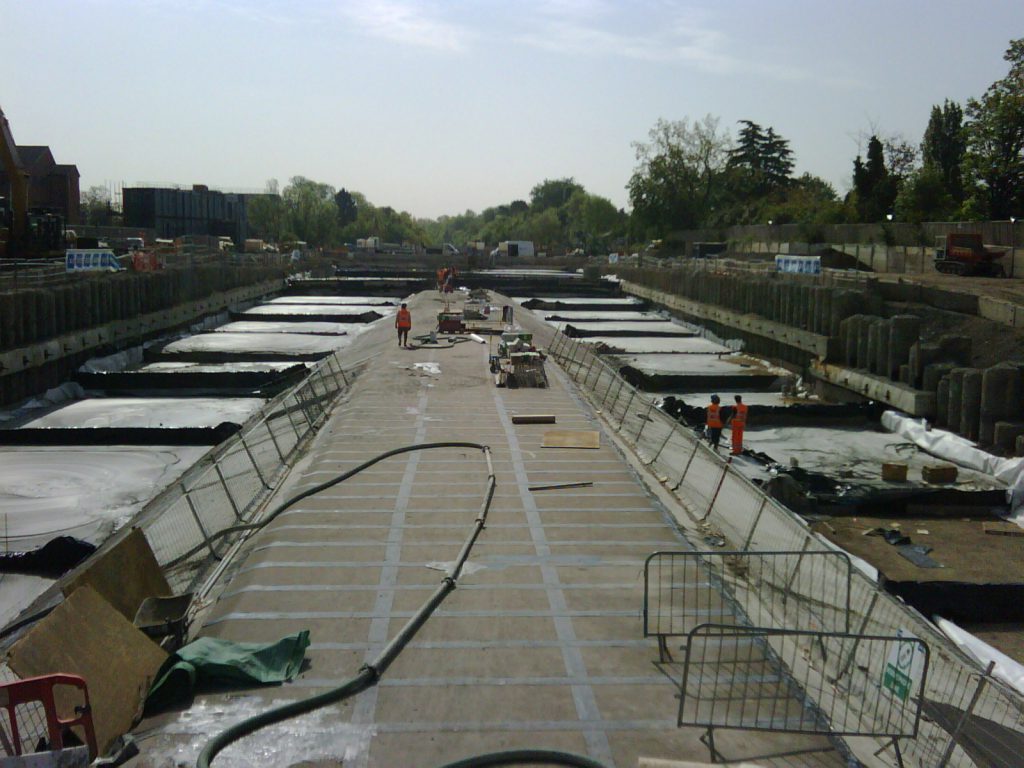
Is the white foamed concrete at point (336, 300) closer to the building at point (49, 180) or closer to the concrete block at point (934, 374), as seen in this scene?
the building at point (49, 180)

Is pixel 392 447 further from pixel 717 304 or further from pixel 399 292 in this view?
pixel 399 292

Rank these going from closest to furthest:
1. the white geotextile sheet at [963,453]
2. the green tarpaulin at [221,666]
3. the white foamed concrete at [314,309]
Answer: the green tarpaulin at [221,666], the white geotextile sheet at [963,453], the white foamed concrete at [314,309]

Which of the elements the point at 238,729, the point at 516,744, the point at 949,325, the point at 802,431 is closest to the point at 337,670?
the point at 238,729

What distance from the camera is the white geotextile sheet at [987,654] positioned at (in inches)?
488

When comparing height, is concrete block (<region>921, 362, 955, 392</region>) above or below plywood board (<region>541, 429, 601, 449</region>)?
above

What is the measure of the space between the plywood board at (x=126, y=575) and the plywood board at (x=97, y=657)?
4.05 ft

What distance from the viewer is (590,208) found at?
185 m

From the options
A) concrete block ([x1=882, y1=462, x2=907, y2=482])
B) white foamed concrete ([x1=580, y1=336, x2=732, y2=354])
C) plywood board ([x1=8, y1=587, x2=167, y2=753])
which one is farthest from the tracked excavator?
plywood board ([x1=8, y1=587, x2=167, y2=753])

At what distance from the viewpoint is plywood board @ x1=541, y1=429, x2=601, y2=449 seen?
19.3 meters

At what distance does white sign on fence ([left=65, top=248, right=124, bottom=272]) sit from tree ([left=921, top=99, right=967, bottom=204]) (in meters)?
58.1

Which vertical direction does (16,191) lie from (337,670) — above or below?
above

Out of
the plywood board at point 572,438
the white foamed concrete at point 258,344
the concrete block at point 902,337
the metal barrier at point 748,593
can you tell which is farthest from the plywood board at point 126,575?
the white foamed concrete at point 258,344

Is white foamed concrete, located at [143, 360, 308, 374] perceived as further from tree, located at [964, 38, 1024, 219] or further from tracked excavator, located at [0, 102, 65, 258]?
tree, located at [964, 38, 1024, 219]

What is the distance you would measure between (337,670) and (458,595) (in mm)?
2259
